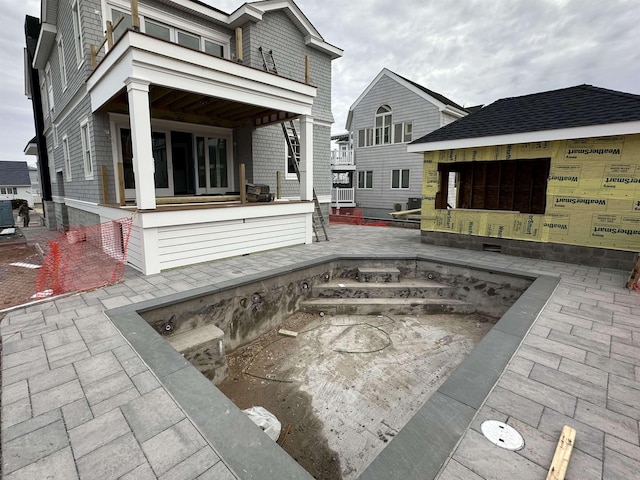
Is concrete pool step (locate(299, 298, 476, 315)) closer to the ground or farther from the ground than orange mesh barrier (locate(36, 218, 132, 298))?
closer to the ground

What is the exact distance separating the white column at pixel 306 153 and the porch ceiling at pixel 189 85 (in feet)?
0.98

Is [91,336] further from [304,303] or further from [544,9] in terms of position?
[544,9]

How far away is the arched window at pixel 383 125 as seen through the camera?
18.2 meters

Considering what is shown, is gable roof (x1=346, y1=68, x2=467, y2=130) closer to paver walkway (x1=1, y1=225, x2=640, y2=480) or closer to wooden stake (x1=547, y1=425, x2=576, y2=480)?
paver walkway (x1=1, y1=225, x2=640, y2=480)

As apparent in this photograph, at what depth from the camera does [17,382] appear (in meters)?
2.68

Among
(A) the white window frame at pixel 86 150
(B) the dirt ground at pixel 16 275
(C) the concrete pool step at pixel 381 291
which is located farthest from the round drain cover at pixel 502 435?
(A) the white window frame at pixel 86 150

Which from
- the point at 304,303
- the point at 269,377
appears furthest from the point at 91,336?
the point at 304,303

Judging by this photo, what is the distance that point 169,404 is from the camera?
93.9 inches

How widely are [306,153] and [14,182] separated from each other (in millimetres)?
44703

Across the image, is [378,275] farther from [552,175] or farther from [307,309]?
[552,175]

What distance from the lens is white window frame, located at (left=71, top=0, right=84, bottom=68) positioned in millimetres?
7414

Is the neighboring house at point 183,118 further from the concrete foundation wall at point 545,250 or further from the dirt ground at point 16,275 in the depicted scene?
the concrete foundation wall at point 545,250

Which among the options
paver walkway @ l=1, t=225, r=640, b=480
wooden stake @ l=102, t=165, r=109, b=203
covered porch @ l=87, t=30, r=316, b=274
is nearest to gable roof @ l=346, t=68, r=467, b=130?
covered porch @ l=87, t=30, r=316, b=274

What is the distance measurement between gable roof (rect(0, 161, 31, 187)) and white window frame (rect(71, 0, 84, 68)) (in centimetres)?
3999
